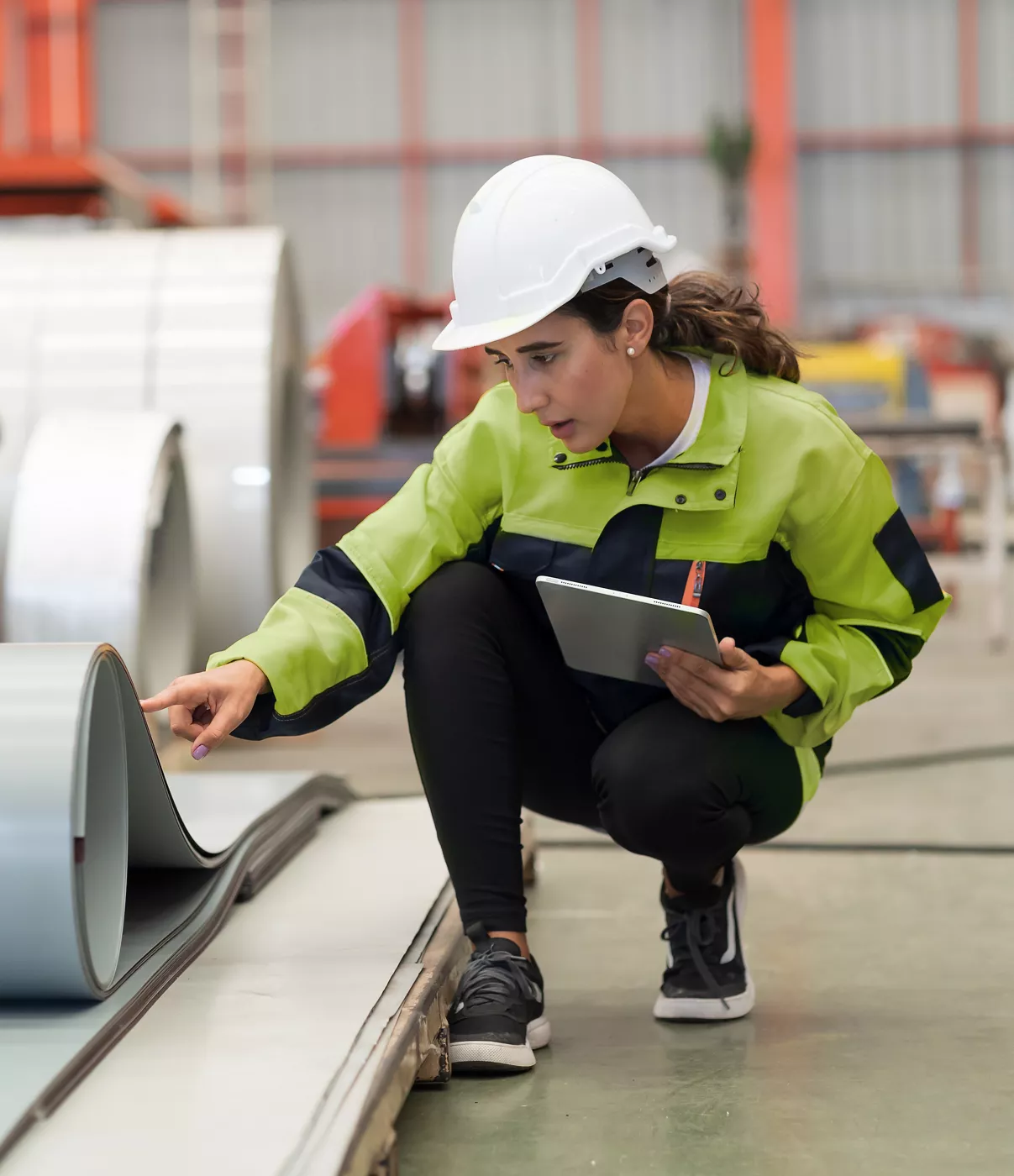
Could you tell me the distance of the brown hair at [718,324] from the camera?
4.78 ft

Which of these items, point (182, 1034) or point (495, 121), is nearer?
point (182, 1034)

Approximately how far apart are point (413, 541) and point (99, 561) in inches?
44.2

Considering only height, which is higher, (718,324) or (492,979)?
(718,324)

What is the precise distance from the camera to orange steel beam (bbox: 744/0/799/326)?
1226 centimetres

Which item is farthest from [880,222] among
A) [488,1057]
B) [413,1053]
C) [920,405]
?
[413,1053]

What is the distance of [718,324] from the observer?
1466mm

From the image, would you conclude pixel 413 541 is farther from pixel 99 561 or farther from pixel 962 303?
→ pixel 962 303

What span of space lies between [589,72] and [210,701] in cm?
1203

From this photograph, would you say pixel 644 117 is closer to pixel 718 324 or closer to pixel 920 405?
pixel 920 405

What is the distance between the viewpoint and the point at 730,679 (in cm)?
137

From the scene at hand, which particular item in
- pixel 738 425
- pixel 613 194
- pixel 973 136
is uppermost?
pixel 973 136

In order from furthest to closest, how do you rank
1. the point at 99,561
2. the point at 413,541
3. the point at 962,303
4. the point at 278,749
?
the point at 962,303
the point at 278,749
the point at 99,561
the point at 413,541

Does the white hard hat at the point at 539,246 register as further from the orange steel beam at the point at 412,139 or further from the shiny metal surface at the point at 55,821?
the orange steel beam at the point at 412,139

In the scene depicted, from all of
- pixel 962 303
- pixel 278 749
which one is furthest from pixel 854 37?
pixel 278 749
